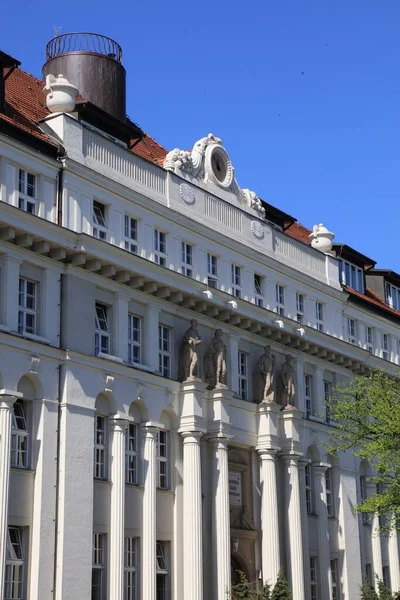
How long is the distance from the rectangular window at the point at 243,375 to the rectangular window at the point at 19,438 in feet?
38.8

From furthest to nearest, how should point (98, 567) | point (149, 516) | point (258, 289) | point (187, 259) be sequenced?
point (258, 289) < point (187, 259) < point (149, 516) < point (98, 567)

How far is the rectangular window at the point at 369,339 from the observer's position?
54075 millimetres

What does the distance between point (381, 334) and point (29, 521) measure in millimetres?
27633

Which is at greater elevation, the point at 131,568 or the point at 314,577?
the point at 314,577

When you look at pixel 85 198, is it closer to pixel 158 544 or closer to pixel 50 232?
pixel 50 232

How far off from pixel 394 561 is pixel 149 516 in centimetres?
1889

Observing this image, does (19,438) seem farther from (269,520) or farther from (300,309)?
(300,309)

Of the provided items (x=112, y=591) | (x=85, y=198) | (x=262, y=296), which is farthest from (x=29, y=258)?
(x=262, y=296)

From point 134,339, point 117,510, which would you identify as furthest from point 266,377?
point 117,510

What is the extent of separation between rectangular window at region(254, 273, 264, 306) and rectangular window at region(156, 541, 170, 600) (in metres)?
11.4

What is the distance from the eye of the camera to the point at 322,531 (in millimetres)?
46062

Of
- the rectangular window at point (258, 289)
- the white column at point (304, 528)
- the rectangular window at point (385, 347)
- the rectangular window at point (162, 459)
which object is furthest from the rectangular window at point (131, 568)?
the rectangular window at point (385, 347)

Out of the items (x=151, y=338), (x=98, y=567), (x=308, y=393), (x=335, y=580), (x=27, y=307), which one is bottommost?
(x=98, y=567)

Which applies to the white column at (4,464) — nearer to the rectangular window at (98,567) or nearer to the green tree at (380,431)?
the rectangular window at (98,567)
